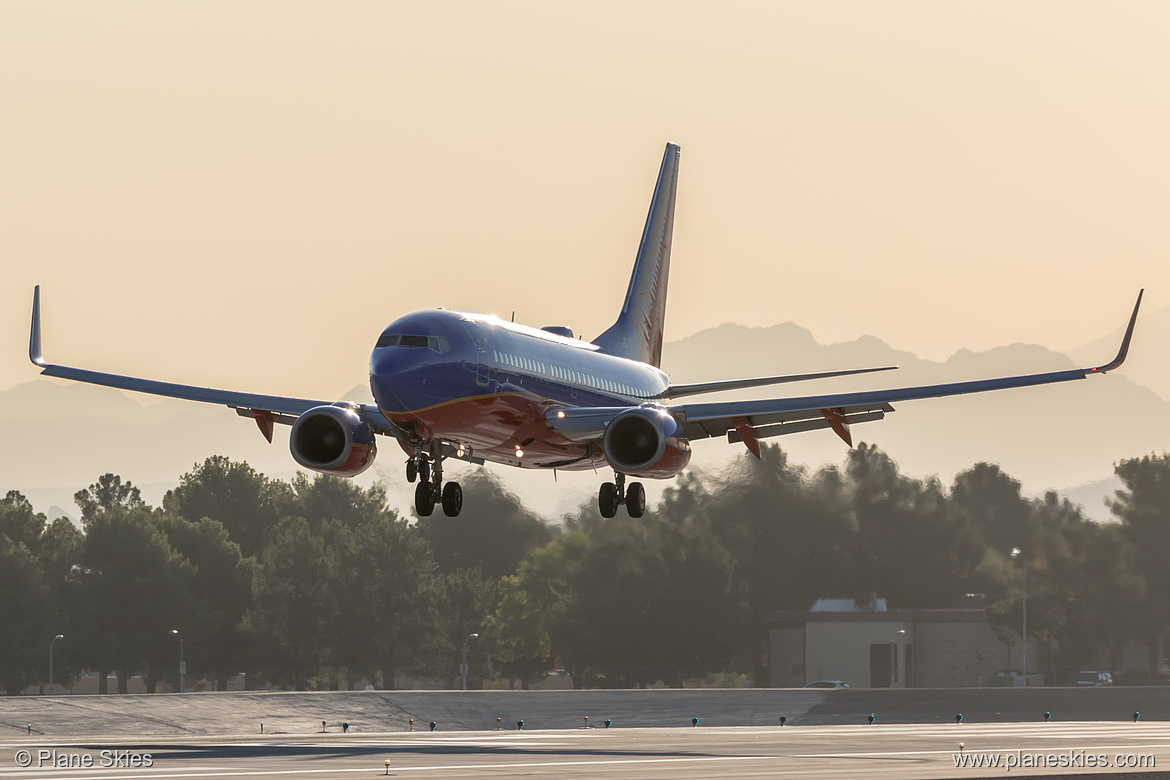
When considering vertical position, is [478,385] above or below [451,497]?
above

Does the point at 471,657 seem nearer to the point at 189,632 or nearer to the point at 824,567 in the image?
the point at 189,632

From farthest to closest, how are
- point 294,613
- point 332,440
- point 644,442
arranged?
point 294,613
point 644,442
point 332,440

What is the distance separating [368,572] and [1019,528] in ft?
226

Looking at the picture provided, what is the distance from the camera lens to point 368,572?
188m

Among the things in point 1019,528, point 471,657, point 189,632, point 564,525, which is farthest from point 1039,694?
point 189,632

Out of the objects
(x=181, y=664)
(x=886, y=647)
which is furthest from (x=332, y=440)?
(x=181, y=664)

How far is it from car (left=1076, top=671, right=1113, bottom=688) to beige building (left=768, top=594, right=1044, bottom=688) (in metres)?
4.34

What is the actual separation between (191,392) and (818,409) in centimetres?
2056

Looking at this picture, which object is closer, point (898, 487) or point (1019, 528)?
point (898, 487)

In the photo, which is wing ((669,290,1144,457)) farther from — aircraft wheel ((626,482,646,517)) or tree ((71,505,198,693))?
tree ((71,505,198,693))

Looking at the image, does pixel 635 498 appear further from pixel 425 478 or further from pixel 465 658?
pixel 465 658

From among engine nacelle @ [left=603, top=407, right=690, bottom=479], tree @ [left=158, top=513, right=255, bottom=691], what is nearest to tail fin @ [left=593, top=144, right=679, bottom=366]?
engine nacelle @ [left=603, top=407, right=690, bottom=479]

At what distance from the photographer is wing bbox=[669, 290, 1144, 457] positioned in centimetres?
5422

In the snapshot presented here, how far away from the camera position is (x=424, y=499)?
51875 mm
